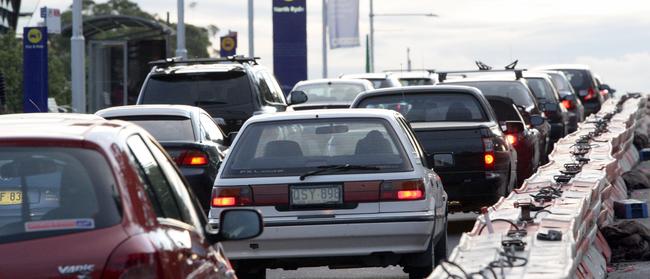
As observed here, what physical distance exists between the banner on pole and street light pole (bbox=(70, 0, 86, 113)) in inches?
1239

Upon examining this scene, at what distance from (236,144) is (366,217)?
3.80ft

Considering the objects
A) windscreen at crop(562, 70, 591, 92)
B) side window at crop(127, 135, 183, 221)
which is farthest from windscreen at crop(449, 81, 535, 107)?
windscreen at crop(562, 70, 591, 92)

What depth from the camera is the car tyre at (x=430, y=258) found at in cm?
1143

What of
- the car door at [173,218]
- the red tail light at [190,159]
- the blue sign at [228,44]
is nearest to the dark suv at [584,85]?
the blue sign at [228,44]

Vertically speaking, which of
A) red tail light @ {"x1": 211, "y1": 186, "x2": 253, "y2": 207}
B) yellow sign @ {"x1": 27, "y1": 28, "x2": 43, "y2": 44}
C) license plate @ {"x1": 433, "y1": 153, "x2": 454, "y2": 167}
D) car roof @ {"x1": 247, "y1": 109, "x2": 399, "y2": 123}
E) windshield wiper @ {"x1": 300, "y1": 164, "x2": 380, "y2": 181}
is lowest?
red tail light @ {"x1": 211, "y1": 186, "x2": 253, "y2": 207}

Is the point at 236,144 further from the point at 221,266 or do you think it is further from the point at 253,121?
the point at 221,266

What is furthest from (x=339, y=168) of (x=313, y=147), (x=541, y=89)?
(x=541, y=89)

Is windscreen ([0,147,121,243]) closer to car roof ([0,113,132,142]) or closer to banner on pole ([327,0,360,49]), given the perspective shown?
car roof ([0,113,132,142])

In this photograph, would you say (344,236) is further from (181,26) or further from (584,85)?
(181,26)

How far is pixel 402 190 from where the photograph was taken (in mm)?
11352

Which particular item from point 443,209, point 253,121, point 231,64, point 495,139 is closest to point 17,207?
point 253,121

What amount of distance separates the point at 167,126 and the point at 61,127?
1092cm

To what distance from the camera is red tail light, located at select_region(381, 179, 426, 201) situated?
37.1ft

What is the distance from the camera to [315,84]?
32125 mm
